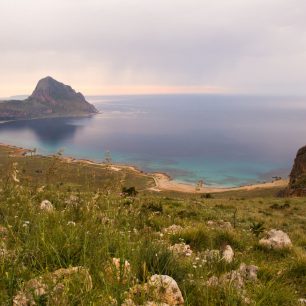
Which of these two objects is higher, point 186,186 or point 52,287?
point 52,287

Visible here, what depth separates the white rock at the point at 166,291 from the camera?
11.5ft

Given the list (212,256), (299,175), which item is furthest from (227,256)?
(299,175)

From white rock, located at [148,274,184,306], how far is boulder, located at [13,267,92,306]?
663mm

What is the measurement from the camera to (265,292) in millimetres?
4004

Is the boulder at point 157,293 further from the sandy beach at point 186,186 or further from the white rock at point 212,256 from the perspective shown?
the sandy beach at point 186,186

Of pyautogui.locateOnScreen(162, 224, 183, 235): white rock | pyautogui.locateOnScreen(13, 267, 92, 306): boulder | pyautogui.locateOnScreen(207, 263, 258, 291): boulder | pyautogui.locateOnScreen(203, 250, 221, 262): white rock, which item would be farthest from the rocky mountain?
pyautogui.locateOnScreen(13, 267, 92, 306): boulder

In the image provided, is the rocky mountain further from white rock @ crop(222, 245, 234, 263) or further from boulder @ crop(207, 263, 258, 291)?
boulder @ crop(207, 263, 258, 291)

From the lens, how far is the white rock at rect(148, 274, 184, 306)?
11.5 feet

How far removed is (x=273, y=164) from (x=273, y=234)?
15262 cm

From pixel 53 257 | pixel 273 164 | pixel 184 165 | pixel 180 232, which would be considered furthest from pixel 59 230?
pixel 273 164

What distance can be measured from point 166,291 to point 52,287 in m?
1.27

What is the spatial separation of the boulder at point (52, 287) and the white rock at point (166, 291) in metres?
0.66

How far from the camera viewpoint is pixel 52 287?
2.94m

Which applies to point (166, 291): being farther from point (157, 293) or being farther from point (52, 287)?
point (52, 287)
